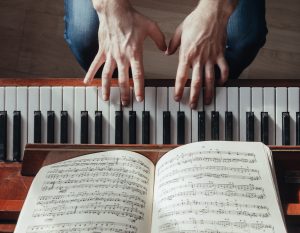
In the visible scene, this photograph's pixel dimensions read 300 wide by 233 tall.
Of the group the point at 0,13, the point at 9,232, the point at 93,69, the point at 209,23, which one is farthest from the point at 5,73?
the point at 9,232

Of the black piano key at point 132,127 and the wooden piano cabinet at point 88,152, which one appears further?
the black piano key at point 132,127

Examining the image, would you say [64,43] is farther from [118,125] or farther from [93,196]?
[93,196]

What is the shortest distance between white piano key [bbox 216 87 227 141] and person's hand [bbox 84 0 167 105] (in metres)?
0.18

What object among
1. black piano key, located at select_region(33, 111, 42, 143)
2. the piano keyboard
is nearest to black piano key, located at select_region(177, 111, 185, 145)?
the piano keyboard

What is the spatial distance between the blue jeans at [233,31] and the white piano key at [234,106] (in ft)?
0.77

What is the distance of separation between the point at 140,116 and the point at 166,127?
0.06 metres

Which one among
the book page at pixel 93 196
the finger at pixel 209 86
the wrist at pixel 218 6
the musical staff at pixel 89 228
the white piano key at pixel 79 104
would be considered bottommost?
the musical staff at pixel 89 228

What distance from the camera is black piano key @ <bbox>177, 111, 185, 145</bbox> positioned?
3.99 feet

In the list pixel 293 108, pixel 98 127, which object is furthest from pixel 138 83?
pixel 293 108

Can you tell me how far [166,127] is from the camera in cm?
122

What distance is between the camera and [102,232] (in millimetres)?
891

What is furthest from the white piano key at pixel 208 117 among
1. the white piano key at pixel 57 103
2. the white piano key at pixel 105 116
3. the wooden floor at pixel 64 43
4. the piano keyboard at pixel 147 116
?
the wooden floor at pixel 64 43

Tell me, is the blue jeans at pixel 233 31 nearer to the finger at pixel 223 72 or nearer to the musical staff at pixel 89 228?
the finger at pixel 223 72

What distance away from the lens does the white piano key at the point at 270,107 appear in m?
1.22
